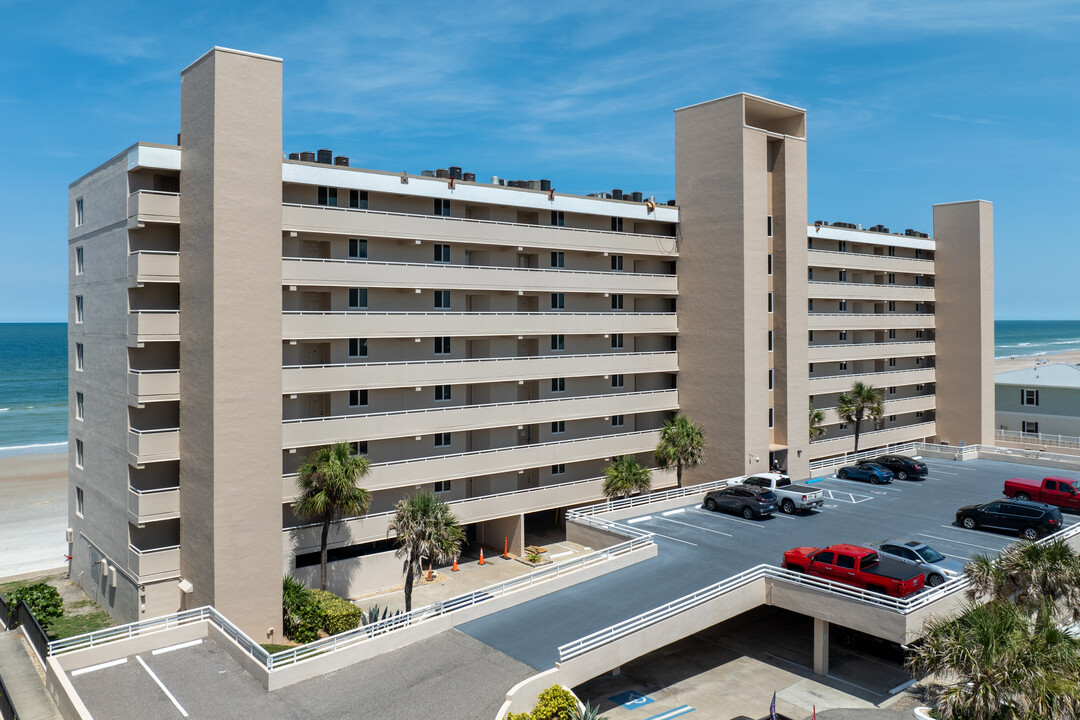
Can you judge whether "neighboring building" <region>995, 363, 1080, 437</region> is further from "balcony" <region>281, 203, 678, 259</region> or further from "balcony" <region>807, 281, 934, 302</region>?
"balcony" <region>281, 203, 678, 259</region>

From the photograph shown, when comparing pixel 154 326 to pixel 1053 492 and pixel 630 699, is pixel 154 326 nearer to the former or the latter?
pixel 630 699

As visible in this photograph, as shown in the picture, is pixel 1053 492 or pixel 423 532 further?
pixel 1053 492

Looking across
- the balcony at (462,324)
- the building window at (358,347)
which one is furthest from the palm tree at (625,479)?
the building window at (358,347)

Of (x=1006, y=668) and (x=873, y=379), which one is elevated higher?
(x=873, y=379)

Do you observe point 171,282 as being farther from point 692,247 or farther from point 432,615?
point 692,247

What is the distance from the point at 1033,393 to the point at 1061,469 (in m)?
20.8

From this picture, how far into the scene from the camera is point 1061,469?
173 feet

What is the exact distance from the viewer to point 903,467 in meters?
50.2

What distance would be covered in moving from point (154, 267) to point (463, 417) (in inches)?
644

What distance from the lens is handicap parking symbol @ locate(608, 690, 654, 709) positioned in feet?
89.2

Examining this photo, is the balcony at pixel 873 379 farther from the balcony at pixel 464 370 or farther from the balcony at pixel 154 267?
the balcony at pixel 154 267

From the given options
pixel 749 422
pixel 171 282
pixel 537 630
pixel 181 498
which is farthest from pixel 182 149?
pixel 749 422

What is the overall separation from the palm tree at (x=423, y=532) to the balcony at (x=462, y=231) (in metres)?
13.3

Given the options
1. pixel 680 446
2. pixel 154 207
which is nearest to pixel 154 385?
pixel 154 207
